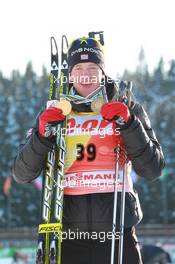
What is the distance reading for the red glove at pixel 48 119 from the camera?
3307 mm

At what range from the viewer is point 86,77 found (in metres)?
3.55

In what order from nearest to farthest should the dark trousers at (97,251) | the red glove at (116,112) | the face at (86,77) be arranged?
1. the red glove at (116,112)
2. the dark trousers at (97,251)
3. the face at (86,77)

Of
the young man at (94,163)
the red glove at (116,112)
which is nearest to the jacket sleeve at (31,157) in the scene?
the young man at (94,163)

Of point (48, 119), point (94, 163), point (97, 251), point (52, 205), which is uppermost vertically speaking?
point (48, 119)

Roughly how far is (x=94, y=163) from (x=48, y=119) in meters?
0.38

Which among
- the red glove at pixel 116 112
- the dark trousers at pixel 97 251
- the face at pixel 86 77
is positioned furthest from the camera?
the face at pixel 86 77

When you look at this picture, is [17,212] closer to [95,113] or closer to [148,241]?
[148,241]

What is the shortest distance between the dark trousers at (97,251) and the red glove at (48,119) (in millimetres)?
652

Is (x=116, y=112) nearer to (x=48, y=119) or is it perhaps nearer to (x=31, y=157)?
(x=48, y=119)

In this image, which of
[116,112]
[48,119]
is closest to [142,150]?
[116,112]

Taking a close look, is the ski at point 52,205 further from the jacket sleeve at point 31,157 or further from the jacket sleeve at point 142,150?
the jacket sleeve at point 142,150

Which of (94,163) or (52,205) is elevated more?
(94,163)

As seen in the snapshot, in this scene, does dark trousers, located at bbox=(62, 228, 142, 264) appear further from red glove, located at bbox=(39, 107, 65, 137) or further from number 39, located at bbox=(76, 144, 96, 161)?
red glove, located at bbox=(39, 107, 65, 137)

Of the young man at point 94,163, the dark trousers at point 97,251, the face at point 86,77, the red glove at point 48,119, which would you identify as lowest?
the dark trousers at point 97,251
